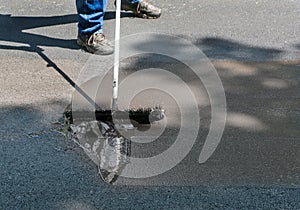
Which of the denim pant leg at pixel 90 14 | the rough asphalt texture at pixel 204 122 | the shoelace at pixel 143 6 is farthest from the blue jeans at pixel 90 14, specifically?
the shoelace at pixel 143 6

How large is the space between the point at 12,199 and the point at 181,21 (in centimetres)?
349

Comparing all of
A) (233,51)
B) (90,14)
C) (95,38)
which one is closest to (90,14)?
(90,14)

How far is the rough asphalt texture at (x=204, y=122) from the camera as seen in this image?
320 cm

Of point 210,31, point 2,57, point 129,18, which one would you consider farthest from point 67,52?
point 210,31

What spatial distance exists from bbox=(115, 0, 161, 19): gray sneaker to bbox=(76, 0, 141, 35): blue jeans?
Result: 983mm

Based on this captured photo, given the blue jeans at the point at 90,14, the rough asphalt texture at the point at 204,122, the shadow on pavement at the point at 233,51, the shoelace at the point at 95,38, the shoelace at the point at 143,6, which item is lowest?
the rough asphalt texture at the point at 204,122

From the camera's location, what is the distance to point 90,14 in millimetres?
5066

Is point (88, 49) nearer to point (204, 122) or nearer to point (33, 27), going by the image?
point (33, 27)

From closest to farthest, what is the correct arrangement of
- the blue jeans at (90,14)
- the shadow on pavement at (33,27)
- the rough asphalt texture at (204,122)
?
1. the rough asphalt texture at (204,122)
2. the blue jeans at (90,14)
3. the shadow on pavement at (33,27)

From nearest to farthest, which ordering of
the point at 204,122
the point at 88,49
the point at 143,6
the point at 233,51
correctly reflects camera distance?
1. the point at 204,122
2. the point at 88,49
3. the point at 233,51
4. the point at 143,6

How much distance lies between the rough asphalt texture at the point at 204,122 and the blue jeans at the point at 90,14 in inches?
9.9

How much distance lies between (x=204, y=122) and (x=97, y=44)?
1.60 meters

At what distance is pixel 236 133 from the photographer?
386 centimetres

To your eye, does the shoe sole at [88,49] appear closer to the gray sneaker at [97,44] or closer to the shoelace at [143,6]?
the gray sneaker at [97,44]
